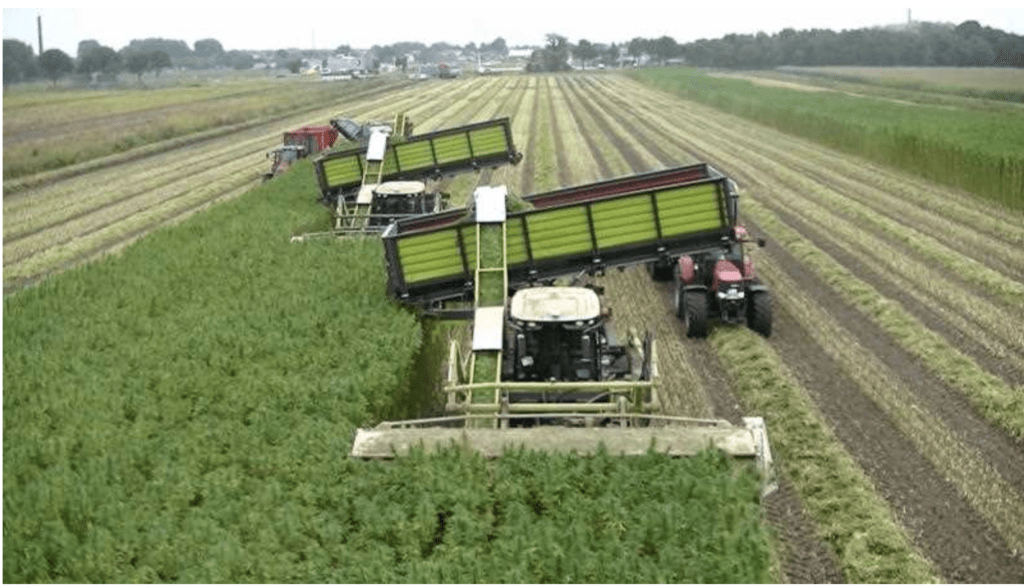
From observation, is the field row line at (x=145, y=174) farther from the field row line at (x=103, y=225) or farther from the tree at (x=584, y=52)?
the tree at (x=584, y=52)

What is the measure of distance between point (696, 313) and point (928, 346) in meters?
3.86

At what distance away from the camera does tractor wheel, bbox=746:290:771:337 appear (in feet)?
56.7

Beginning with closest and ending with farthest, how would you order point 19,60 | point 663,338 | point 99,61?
1. point 663,338
2. point 19,60
3. point 99,61

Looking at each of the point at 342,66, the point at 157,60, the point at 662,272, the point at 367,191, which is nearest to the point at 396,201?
the point at 367,191

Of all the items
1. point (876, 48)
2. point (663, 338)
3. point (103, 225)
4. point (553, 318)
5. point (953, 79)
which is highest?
point (876, 48)

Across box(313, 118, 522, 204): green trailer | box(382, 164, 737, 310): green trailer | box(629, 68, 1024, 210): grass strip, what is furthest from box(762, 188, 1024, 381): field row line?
box(313, 118, 522, 204): green trailer

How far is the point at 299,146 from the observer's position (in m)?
38.7

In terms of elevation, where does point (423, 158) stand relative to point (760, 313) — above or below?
above

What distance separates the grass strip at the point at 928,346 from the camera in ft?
45.6

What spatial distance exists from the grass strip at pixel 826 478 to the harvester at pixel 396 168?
10.1 metres

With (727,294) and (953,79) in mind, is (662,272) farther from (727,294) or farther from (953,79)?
(953,79)

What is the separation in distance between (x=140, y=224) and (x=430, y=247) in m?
18.7

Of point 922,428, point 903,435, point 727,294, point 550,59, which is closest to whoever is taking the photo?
point 903,435

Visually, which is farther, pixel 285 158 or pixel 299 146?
pixel 299 146
